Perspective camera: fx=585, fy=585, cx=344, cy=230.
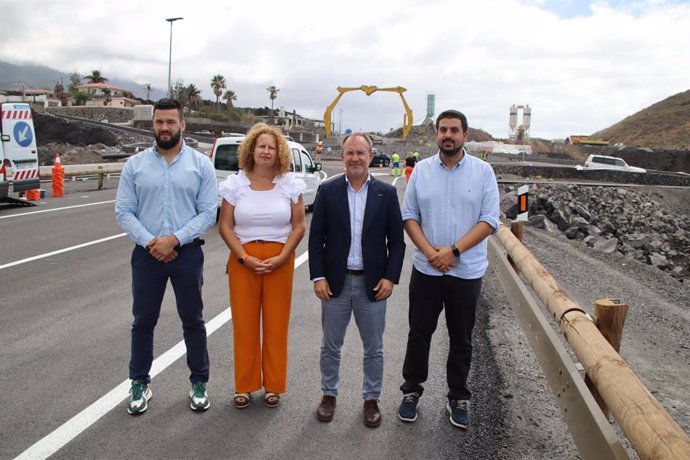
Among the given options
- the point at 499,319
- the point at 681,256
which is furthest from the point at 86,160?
the point at 499,319

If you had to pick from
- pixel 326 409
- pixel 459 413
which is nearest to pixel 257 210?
pixel 326 409

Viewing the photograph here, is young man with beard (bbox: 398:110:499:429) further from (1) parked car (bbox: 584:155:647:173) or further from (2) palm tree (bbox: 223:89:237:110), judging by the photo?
(2) palm tree (bbox: 223:89:237:110)

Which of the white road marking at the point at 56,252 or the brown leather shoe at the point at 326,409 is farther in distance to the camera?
the white road marking at the point at 56,252

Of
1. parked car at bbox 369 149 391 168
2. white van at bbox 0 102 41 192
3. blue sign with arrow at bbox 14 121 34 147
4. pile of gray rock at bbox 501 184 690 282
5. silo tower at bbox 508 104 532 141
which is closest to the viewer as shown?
white van at bbox 0 102 41 192

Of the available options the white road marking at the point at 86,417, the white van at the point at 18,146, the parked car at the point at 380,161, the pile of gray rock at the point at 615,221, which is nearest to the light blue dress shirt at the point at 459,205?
the white road marking at the point at 86,417

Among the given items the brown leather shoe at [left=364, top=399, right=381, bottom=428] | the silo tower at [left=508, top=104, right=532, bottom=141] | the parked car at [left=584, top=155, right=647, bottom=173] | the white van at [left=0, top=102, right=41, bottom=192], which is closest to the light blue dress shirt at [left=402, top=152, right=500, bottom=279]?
the brown leather shoe at [left=364, top=399, right=381, bottom=428]

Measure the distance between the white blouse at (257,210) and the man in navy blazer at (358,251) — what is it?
0.26 m

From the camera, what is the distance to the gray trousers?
4086 mm

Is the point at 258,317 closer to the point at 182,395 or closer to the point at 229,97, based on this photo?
the point at 182,395

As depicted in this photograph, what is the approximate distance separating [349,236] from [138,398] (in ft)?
6.13

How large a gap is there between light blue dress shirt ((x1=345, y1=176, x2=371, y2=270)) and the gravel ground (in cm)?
153

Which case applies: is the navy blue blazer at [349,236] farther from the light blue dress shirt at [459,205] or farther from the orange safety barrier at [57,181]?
the orange safety barrier at [57,181]

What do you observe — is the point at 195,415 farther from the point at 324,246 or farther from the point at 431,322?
the point at 431,322

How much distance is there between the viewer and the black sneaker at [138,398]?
4.04 metres
